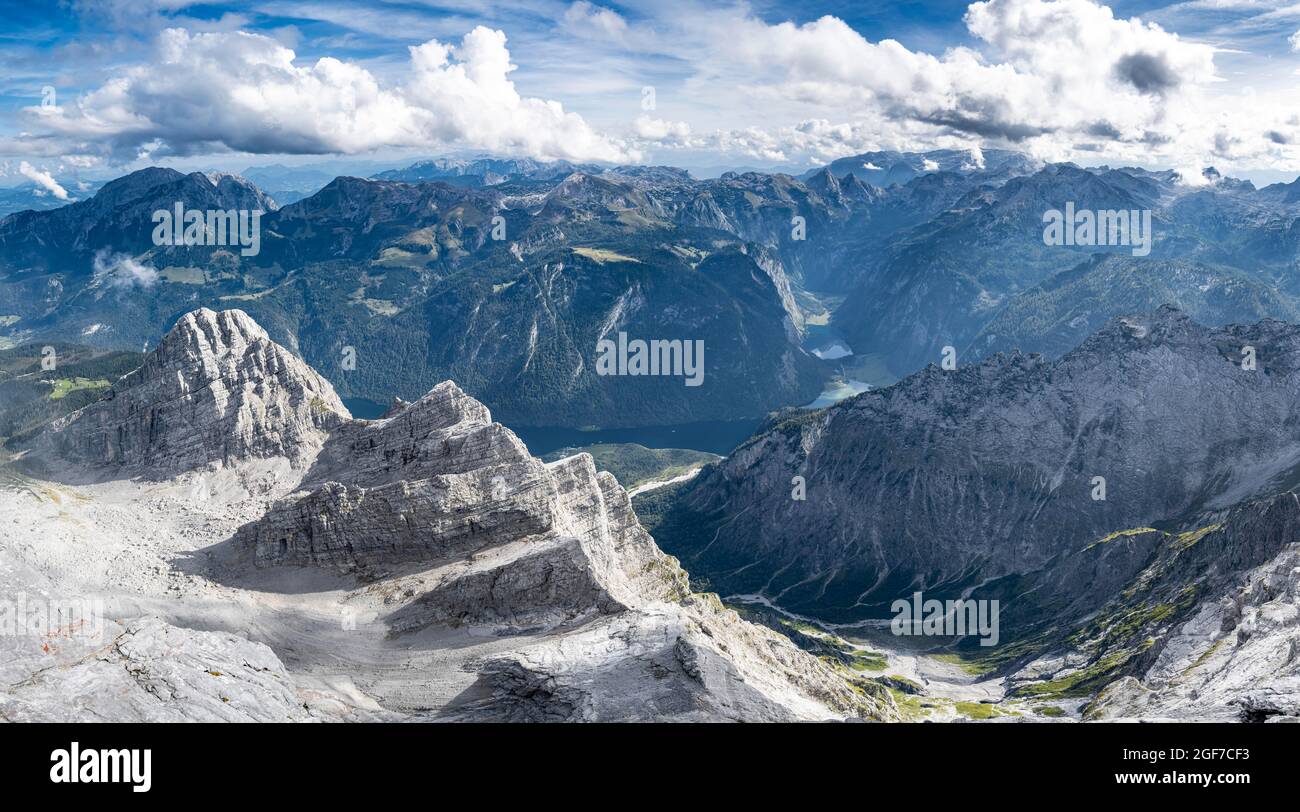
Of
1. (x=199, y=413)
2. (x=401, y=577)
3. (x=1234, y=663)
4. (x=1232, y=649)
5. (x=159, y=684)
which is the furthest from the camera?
(x=199, y=413)

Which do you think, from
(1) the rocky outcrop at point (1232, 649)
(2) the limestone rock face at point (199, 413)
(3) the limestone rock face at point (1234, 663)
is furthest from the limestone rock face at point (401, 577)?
(1) the rocky outcrop at point (1232, 649)

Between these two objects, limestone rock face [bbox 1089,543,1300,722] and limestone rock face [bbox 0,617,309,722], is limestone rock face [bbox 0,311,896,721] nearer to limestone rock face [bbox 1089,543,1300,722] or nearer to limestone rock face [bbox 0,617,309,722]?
limestone rock face [bbox 0,617,309,722]

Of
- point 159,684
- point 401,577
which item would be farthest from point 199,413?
point 159,684

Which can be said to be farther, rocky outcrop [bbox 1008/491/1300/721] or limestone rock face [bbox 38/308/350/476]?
limestone rock face [bbox 38/308/350/476]

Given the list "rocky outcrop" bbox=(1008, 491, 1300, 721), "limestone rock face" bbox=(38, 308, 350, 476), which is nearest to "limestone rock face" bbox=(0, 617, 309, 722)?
"limestone rock face" bbox=(38, 308, 350, 476)

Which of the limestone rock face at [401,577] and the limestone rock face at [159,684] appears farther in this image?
the limestone rock face at [401,577]

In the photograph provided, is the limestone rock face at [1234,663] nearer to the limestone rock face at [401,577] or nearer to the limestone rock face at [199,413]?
the limestone rock face at [401,577]

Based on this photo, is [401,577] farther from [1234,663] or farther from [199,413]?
[1234,663]
